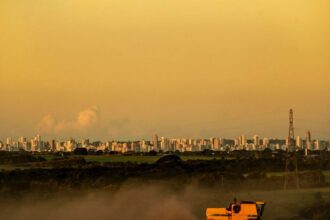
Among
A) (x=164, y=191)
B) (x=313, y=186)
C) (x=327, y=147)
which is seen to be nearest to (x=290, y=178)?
(x=313, y=186)

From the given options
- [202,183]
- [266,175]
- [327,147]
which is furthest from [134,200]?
[327,147]

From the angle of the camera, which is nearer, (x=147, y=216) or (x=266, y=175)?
(x=147, y=216)

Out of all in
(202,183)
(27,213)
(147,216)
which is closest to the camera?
(147,216)

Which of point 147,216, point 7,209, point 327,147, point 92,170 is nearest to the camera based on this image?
point 147,216

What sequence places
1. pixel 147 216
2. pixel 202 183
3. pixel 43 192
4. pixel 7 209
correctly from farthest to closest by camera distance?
pixel 202 183
pixel 43 192
pixel 7 209
pixel 147 216

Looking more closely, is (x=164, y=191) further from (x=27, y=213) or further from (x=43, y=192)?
(x=27, y=213)

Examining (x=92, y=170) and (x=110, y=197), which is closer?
(x=110, y=197)

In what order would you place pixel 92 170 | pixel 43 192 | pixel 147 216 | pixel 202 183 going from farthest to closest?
pixel 92 170 < pixel 202 183 < pixel 43 192 < pixel 147 216

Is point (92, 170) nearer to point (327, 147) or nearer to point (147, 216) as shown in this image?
point (147, 216)
